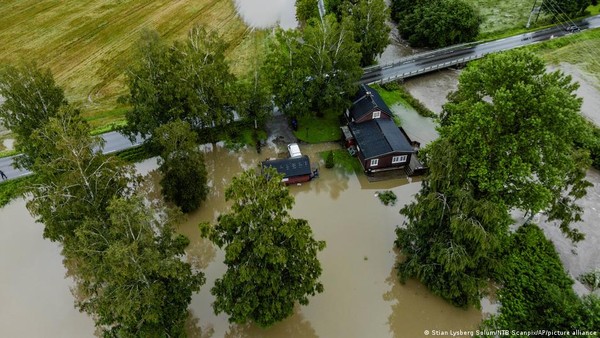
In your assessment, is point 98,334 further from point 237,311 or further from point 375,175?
point 375,175

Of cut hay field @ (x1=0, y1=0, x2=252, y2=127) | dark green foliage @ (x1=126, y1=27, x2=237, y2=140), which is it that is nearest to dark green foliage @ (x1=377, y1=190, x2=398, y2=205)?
dark green foliage @ (x1=126, y1=27, x2=237, y2=140)

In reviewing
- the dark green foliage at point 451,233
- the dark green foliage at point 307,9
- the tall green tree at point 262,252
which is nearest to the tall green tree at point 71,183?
the tall green tree at point 262,252

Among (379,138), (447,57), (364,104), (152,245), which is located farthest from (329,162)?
(447,57)

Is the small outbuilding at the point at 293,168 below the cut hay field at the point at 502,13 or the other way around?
below

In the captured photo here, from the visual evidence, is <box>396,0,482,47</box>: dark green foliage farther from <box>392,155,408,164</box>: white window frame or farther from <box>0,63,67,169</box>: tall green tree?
<box>0,63,67,169</box>: tall green tree

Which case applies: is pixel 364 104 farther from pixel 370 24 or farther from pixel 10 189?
pixel 10 189

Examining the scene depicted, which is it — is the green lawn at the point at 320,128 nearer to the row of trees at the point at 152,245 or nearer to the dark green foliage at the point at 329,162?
the dark green foliage at the point at 329,162

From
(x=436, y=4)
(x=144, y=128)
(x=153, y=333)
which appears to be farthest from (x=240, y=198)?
(x=436, y=4)
